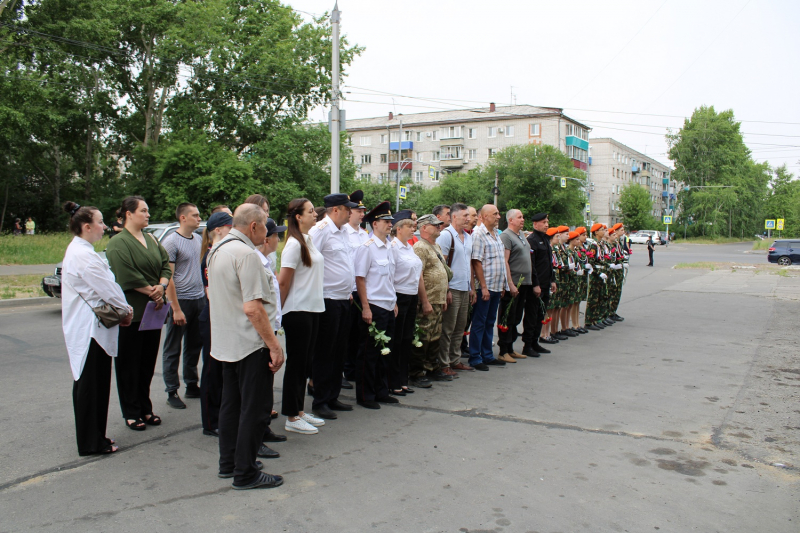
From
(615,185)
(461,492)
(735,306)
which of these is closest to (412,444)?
(461,492)

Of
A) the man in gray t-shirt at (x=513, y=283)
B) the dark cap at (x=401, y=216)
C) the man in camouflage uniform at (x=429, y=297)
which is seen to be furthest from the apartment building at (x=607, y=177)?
the dark cap at (x=401, y=216)

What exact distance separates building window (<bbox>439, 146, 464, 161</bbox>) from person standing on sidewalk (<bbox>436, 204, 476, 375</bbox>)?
263ft

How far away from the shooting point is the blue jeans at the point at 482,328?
25.5 ft

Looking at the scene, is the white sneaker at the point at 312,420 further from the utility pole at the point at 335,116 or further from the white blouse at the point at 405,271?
the utility pole at the point at 335,116

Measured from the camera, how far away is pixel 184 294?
592 centimetres

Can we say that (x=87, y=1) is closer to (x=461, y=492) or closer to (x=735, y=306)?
(x=735, y=306)

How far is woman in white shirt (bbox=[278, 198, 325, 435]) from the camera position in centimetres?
493

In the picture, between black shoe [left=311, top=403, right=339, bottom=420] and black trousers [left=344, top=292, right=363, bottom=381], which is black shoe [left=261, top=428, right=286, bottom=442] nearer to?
black shoe [left=311, top=403, right=339, bottom=420]

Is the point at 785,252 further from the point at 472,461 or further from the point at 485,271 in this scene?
the point at 472,461

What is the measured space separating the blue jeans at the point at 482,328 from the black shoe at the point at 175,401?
3585 mm

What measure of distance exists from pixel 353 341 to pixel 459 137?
8140cm

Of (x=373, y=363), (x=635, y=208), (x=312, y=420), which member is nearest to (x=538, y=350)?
(x=373, y=363)

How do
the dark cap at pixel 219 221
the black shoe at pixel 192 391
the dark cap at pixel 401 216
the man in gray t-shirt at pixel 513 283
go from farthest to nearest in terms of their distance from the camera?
the man in gray t-shirt at pixel 513 283, the dark cap at pixel 401 216, the black shoe at pixel 192 391, the dark cap at pixel 219 221

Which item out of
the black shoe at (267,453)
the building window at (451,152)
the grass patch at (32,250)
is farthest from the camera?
the building window at (451,152)
